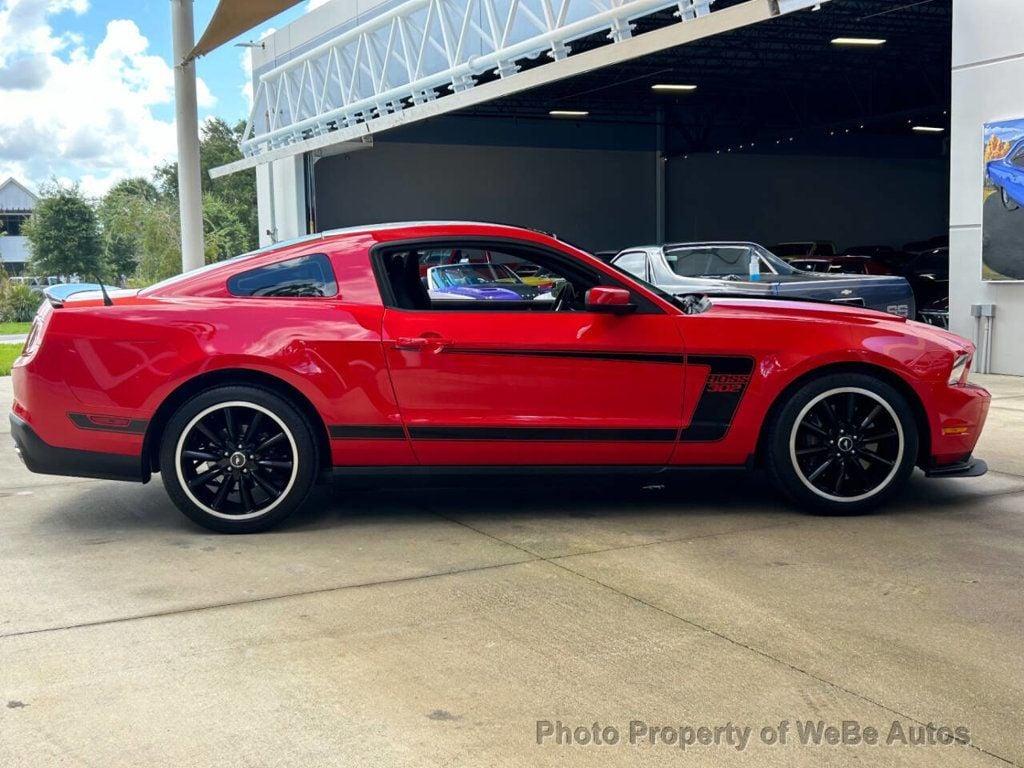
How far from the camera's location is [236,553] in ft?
16.7

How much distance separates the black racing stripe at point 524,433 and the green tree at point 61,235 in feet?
212

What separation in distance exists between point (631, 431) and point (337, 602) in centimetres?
184

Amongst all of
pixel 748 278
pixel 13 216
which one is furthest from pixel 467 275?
pixel 13 216

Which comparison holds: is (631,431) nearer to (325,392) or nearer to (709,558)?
(709,558)

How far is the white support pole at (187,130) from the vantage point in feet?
59.0

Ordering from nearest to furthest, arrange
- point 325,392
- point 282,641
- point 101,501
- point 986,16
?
point 282,641 → point 325,392 → point 101,501 → point 986,16

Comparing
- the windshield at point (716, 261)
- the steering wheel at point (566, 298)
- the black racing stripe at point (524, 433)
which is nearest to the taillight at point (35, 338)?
the black racing stripe at point (524, 433)

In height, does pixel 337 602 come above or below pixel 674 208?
below

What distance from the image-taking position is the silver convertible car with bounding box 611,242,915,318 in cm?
1273

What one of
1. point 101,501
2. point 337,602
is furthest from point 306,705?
point 101,501

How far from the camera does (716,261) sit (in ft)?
43.5

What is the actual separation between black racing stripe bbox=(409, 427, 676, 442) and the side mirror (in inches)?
23.4

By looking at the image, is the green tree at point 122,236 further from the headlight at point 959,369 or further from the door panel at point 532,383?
the headlight at point 959,369

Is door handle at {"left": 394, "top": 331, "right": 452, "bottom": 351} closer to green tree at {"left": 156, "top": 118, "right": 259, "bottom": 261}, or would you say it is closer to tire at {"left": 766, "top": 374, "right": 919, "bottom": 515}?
tire at {"left": 766, "top": 374, "right": 919, "bottom": 515}
